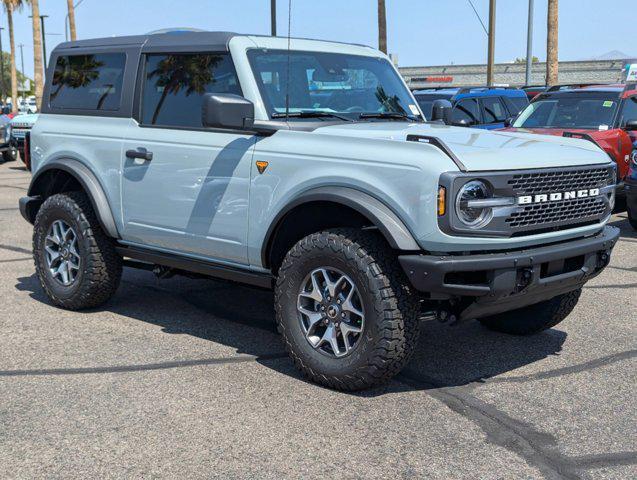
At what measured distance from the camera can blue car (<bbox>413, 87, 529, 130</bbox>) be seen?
49.3 ft

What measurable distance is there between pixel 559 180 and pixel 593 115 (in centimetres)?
751

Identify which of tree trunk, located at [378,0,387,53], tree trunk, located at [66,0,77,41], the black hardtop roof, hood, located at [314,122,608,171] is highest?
tree trunk, located at [66,0,77,41]

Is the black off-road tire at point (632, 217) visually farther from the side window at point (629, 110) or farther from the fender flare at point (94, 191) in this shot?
the fender flare at point (94, 191)

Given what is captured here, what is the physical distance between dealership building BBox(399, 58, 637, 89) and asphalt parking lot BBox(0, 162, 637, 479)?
1757 inches

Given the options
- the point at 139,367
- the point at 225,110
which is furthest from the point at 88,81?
the point at 139,367

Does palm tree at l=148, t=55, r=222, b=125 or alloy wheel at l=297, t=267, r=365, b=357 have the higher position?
palm tree at l=148, t=55, r=222, b=125

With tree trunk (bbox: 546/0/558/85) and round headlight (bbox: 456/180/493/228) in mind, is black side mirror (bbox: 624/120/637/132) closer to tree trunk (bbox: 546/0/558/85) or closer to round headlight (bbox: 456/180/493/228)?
round headlight (bbox: 456/180/493/228)

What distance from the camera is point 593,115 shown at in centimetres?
1162

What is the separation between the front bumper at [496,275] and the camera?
4.21 metres

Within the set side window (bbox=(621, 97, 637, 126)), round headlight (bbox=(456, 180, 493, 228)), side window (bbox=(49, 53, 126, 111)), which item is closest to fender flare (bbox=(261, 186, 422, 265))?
round headlight (bbox=(456, 180, 493, 228))

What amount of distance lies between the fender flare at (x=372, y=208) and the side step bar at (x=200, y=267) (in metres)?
0.64

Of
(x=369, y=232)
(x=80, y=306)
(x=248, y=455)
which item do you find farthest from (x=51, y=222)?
(x=248, y=455)

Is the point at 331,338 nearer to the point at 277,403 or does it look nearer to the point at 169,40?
the point at 277,403

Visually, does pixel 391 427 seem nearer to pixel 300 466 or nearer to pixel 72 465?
pixel 300 466
